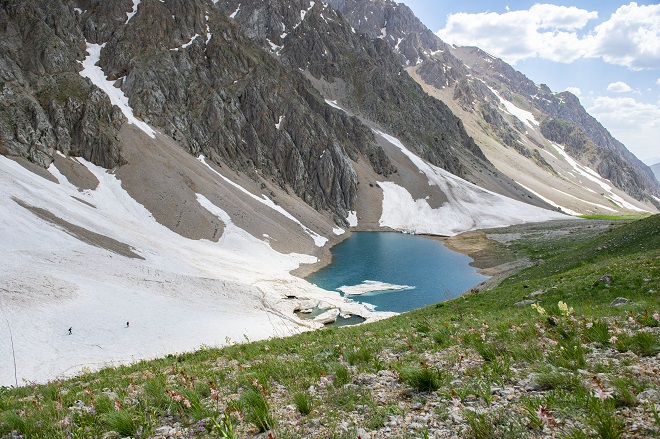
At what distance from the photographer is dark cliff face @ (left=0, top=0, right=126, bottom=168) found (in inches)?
2393

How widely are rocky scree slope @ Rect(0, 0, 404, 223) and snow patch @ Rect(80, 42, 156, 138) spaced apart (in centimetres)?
162

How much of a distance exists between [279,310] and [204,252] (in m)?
19.0

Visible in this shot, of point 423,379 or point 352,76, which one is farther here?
point 352,76

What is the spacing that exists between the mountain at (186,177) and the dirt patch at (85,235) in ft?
0.80

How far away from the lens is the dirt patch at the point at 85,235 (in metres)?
42.9

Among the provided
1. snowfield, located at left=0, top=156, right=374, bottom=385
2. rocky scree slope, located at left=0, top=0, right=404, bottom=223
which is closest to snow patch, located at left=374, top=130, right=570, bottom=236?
rocky scree slope, located at left=0, top=0, right=404, bottom=223

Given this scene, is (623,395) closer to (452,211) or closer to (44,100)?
(44,100)

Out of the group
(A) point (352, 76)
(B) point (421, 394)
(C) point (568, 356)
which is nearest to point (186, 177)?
(B) point (421, 394)

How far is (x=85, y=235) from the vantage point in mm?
43562

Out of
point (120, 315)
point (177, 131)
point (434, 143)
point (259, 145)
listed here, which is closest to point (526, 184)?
point (434, 143)

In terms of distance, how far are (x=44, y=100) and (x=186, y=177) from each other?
29.5 meters

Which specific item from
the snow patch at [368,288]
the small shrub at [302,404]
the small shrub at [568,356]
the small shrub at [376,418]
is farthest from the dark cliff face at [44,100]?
the small shrub at [568,356]

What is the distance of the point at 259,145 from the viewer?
4225 inches

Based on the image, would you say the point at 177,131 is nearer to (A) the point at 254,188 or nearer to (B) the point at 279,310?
(A) the point at 254,188
